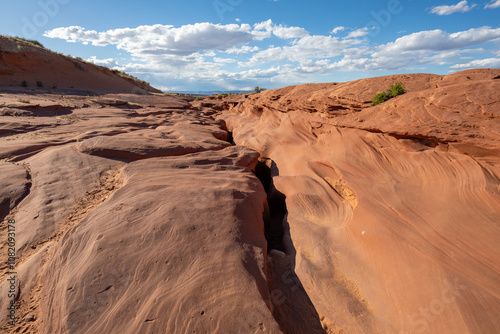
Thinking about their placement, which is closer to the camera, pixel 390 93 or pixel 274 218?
pixel 274 218

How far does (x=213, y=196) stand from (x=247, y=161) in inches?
110

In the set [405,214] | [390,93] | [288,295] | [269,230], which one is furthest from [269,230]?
[390,93]

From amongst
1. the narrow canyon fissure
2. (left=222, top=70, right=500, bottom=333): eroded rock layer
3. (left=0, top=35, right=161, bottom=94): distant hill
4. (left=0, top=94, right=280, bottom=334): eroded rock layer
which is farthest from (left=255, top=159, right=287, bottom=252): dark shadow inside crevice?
(left=0, top=35, right=161, bottom=94): distant hill

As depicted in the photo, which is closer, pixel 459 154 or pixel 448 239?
pixel 448 239

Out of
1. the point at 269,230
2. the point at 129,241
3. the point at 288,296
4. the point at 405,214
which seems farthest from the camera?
the point at 269,230

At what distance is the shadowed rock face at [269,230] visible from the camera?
2659mm

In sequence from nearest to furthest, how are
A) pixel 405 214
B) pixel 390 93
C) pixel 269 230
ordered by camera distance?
pixel 405 214 → pixel 269 230 → pixel 390 93

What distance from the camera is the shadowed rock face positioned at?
Answer: 2.66 meters

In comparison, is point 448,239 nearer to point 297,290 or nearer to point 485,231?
point 485,231

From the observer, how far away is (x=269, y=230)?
19.2 ft

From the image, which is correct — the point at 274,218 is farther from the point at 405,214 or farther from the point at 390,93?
the point at 390,93

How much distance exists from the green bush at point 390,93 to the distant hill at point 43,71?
22.4m

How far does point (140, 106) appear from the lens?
13961mm

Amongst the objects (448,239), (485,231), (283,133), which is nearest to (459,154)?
(485,231)
